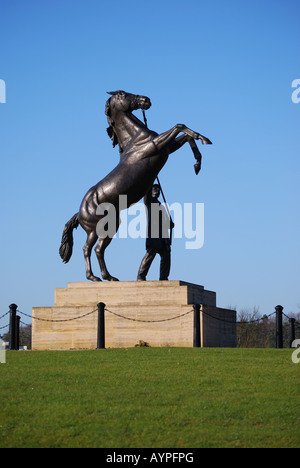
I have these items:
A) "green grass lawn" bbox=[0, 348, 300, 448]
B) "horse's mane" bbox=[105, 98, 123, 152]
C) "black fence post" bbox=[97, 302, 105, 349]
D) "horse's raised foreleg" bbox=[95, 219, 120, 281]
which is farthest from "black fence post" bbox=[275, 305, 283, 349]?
"horse's mane" bbox=[105, 98, 123, 152]

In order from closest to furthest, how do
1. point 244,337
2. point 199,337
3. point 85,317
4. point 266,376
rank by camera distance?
point 266,376
point 199,337
point 85,317
point 244,337

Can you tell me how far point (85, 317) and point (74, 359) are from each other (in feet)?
11.0

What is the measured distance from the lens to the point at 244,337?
46.1m

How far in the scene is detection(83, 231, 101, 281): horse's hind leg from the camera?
1748cm

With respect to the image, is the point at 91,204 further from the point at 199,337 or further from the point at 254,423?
the point at 254,423

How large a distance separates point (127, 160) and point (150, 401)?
7.91m

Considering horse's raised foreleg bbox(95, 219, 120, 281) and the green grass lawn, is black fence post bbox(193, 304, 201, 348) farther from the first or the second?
horse's raised foreleg bbox(95, 219, 120, 281)

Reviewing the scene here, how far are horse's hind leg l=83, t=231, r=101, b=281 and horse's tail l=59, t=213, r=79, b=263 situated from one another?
1182 mm

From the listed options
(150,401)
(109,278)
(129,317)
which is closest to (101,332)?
(129,317)

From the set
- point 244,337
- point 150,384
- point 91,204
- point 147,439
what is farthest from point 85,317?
point 244,337

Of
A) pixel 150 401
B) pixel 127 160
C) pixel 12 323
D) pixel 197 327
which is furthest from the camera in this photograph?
pixel 12 323

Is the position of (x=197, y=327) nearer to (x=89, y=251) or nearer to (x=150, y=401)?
(x=89, y=251)

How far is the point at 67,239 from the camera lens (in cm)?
1869

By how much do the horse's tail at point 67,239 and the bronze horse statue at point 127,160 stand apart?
0.48m
